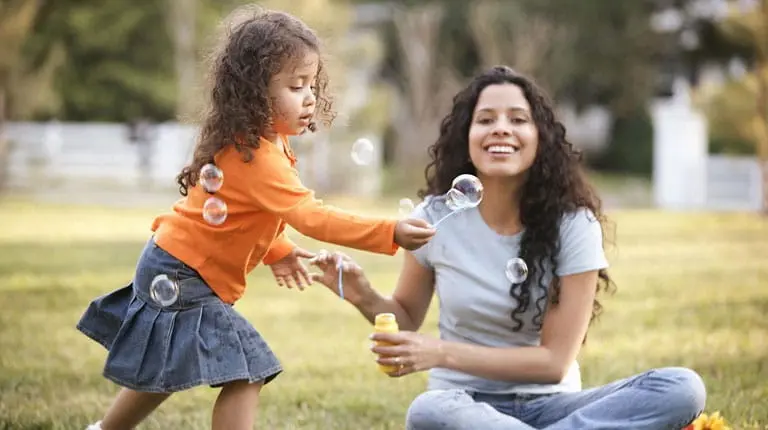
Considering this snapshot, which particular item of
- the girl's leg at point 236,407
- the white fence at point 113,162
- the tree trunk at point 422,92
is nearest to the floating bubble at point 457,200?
the girl's leg at point 236,407

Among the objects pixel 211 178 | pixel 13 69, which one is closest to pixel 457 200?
pixel 211 178

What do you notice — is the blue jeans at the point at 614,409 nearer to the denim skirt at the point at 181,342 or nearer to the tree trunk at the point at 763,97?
the denim skirt at the point at 181,342

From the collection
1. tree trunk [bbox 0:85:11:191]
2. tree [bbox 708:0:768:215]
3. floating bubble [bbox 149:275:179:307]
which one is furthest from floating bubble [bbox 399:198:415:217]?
tree trunk [bbox 0:85:11:191]

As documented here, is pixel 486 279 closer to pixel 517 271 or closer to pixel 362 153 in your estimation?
pixel 517 271

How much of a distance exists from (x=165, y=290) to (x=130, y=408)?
1.41ft

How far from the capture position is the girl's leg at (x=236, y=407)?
10.7 ft

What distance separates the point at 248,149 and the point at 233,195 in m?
0.13

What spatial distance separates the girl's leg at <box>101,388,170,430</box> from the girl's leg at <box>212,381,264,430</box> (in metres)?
0.25

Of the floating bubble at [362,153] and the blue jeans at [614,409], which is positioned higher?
the floating bubble at [362,153]

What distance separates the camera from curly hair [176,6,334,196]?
3.23 meters

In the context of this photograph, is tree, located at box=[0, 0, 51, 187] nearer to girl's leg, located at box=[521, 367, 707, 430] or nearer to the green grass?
the green grass

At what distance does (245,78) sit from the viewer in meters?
3.26

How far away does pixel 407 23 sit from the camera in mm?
24031

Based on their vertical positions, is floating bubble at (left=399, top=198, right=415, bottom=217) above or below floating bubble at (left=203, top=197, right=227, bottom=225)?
below
